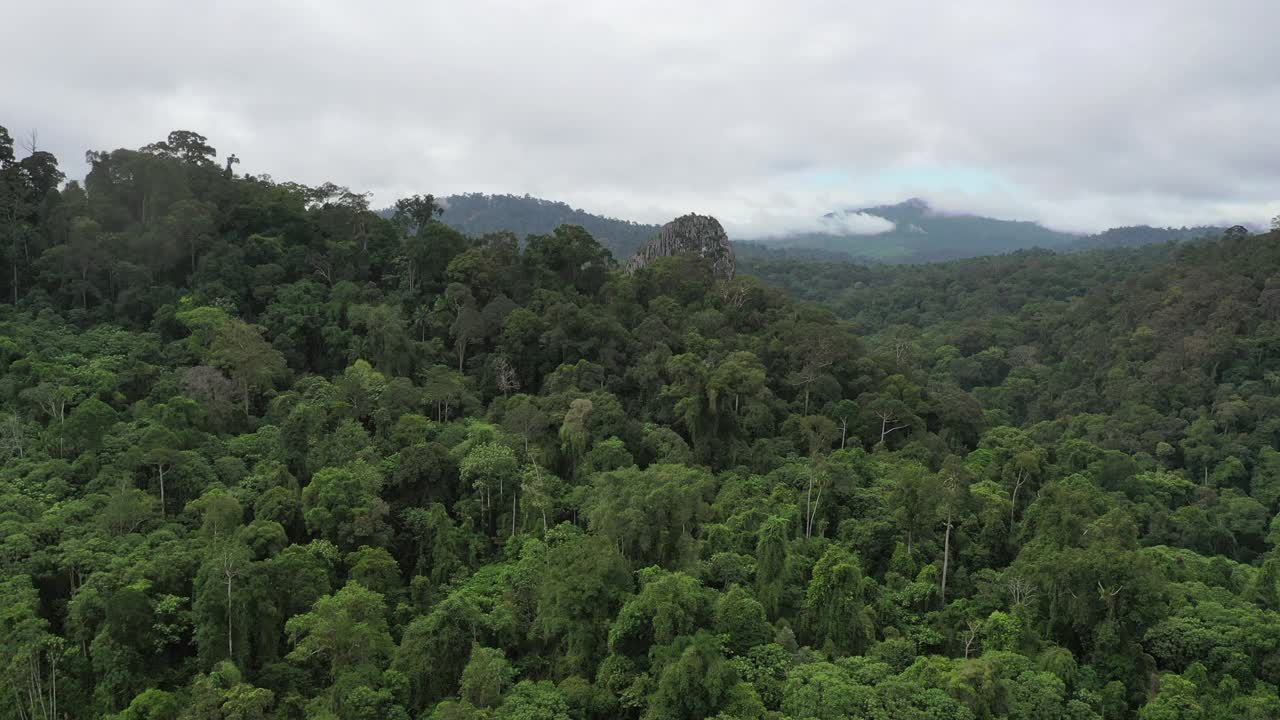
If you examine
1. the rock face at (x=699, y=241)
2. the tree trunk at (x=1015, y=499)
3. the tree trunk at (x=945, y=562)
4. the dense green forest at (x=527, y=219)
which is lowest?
the tree trunk at (x=945, y=562)

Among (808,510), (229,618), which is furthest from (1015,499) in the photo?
(229,618)

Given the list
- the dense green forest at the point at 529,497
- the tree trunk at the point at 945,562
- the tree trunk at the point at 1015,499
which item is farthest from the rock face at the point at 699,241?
the tree trunk at the point at 945,562

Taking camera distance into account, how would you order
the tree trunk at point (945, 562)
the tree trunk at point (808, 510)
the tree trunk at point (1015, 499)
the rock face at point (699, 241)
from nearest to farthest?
the tree trunk at point (945, 562) < the tree trunk at point (808, 510) < the tree trunk at point (1015, 499) < the rock face at point (699, 241)

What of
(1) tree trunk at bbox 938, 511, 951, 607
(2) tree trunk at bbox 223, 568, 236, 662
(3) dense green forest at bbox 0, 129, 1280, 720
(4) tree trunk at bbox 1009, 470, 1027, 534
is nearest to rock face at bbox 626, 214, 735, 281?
(3) dense green forest at bbox 0, 129, 1280, 720

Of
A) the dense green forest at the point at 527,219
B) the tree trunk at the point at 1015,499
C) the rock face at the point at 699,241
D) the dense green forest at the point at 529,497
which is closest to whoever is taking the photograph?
the dense green forest at the point at 529,497

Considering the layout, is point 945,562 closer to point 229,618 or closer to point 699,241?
point 229,618

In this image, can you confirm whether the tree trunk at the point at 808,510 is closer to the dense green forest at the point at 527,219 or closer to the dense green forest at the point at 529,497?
the dense green forest at the point at 529,497

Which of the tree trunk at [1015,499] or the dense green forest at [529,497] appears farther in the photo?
the tree trunk at [1015,499]
